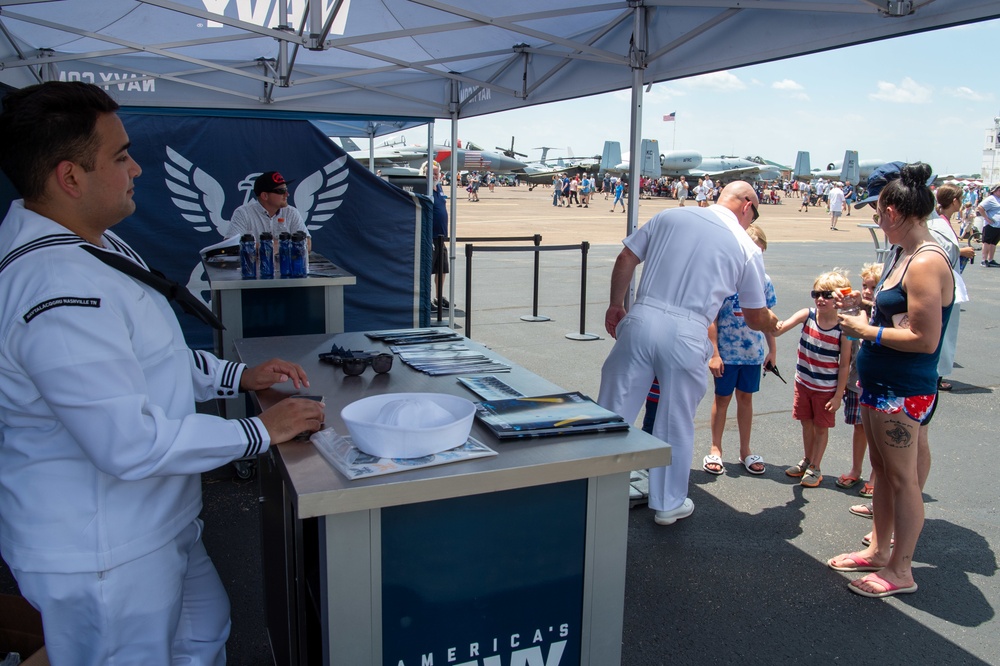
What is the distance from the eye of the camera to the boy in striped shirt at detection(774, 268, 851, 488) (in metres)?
4.16

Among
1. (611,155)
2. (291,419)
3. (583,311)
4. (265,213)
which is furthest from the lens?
(611,155)

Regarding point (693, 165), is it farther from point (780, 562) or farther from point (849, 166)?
point (780, 562)

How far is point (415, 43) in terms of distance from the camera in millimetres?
6891

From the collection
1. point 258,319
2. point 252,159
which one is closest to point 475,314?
point 252,159

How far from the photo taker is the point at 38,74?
6602 mm

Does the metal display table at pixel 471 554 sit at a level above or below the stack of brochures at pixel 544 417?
below

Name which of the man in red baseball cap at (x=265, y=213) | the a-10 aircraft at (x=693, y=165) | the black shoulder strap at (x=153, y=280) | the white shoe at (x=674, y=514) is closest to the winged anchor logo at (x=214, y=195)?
the man in red baseball cap at (x=265, y=213)

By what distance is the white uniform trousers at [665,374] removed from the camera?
3.66 meters

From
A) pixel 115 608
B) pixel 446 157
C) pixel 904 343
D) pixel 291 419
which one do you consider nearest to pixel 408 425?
pixel 291 419

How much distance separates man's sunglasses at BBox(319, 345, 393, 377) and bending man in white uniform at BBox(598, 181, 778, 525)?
161 cm

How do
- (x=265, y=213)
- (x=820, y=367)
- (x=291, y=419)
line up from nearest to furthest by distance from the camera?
(x=291, y=419)
(x=820, y=367)
(x=265, y=213)

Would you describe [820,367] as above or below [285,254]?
below

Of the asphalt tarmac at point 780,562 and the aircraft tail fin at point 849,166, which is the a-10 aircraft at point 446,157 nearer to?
the aircraft tail fin at point 849,166

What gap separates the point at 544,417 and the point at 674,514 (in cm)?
225
